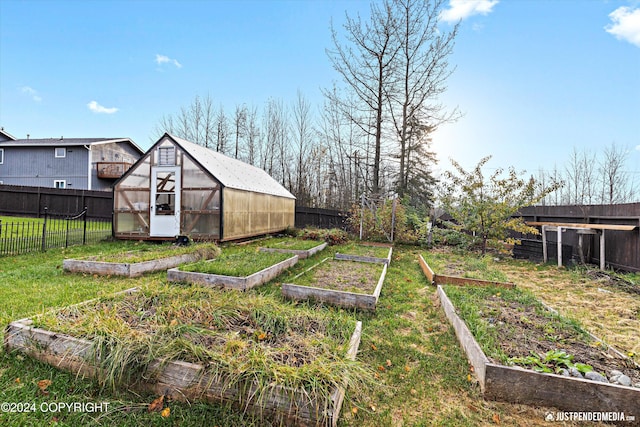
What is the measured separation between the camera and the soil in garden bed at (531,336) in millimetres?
2623

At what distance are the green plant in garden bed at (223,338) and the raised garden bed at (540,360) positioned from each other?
1.15m

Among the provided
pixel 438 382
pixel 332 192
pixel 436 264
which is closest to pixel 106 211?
pixel 332 192

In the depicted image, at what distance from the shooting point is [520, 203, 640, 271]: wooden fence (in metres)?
6.83

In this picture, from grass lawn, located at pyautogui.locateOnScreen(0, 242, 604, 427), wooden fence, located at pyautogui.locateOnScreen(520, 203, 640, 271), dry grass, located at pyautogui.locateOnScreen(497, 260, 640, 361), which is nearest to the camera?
grass lawn, located at pyautogui.locateOnScreen(0, 242, 604, 427)

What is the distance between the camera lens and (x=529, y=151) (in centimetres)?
1417

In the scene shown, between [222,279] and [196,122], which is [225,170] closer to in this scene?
[222,279]

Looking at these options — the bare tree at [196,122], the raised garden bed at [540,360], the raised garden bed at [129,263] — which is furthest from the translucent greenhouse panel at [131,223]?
the bare tree at [196,122]

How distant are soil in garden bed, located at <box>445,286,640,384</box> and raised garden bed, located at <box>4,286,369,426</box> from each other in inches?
52.5

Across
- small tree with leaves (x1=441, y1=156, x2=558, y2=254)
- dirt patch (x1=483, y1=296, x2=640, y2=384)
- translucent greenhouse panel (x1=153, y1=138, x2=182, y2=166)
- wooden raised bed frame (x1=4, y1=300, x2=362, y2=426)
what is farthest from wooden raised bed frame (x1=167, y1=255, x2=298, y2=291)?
small tree with leaves (x1=441, y1=156, x2=558, y2=254)

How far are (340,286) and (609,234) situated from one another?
7.42m

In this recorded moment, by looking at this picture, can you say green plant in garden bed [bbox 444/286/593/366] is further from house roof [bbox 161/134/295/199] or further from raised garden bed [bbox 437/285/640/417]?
house roof [bbox 161/134/295/199]

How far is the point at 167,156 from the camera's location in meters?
11.0

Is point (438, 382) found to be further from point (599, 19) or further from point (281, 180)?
point (281, 180)

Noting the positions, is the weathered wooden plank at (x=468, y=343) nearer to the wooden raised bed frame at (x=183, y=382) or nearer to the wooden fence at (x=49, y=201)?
the wooden raised bed frame at (x=183, y=382)
